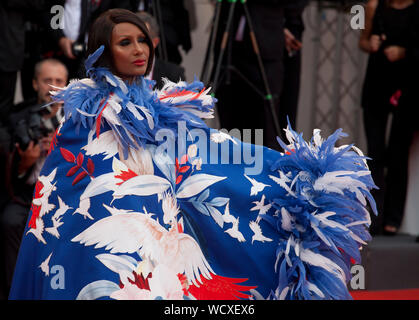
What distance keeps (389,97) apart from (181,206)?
2365 mm

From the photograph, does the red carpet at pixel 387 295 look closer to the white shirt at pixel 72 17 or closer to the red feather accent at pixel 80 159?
the red feather accent at pixel 80 159

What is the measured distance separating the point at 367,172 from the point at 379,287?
4.83 feet

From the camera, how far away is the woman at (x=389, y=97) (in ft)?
14.3

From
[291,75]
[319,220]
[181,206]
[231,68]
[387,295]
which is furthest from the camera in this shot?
[291,75]

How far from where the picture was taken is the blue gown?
231 cm

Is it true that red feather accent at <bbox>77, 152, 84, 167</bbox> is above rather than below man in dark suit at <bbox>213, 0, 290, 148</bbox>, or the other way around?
below

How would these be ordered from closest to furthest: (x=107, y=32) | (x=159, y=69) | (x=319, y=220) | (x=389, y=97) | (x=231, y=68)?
(x=319, y=220) → (x=107, y=32) → (x=159, y=69) → (x=231, y=68) → (x=389, y=97)

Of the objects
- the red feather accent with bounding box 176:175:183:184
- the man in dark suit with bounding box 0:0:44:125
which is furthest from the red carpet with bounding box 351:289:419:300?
the man in dark suit with bounding box 0:0:44:125

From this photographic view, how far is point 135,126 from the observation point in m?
2.44

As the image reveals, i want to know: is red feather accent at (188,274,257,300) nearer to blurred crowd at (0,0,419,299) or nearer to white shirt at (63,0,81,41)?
blurred crowd at (0,0,419,299)

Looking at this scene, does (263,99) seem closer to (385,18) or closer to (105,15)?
(385,18)

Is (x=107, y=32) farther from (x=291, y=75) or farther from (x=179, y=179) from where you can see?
(x=291, y=75)

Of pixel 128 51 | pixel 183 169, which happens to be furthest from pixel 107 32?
pixel 183 169

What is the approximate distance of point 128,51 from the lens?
2557mm
